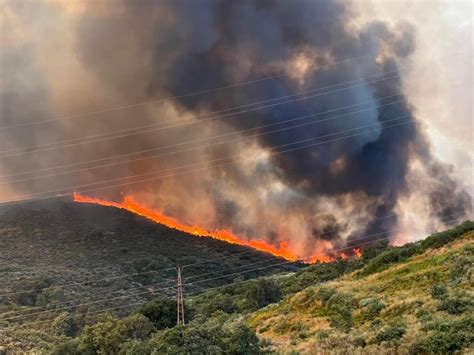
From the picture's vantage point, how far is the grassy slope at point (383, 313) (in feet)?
61.4

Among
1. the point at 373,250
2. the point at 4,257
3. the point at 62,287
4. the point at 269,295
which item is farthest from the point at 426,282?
the point at 4,257

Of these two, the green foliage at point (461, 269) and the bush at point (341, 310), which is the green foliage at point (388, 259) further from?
the green foliage at point (461, 269)

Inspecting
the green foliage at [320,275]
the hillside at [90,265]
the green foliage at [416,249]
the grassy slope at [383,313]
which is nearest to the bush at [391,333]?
the grassy slope at [383,313]

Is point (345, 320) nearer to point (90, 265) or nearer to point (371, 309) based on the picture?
point (371, 309)

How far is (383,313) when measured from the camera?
27578 mm

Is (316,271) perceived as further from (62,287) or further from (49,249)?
(49,249)

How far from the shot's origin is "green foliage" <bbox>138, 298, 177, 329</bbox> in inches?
2151

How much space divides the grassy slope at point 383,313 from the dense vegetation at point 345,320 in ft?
0.17

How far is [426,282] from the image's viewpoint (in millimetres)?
33156

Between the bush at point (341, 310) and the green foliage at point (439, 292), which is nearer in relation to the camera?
the green foliage at point (439, 292)

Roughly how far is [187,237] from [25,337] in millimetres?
119796

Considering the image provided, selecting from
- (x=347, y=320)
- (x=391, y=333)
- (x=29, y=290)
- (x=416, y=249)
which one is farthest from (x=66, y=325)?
(x=391, y=333)

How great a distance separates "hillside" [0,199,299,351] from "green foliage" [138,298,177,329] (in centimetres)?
2228

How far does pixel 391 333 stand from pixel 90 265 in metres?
138
